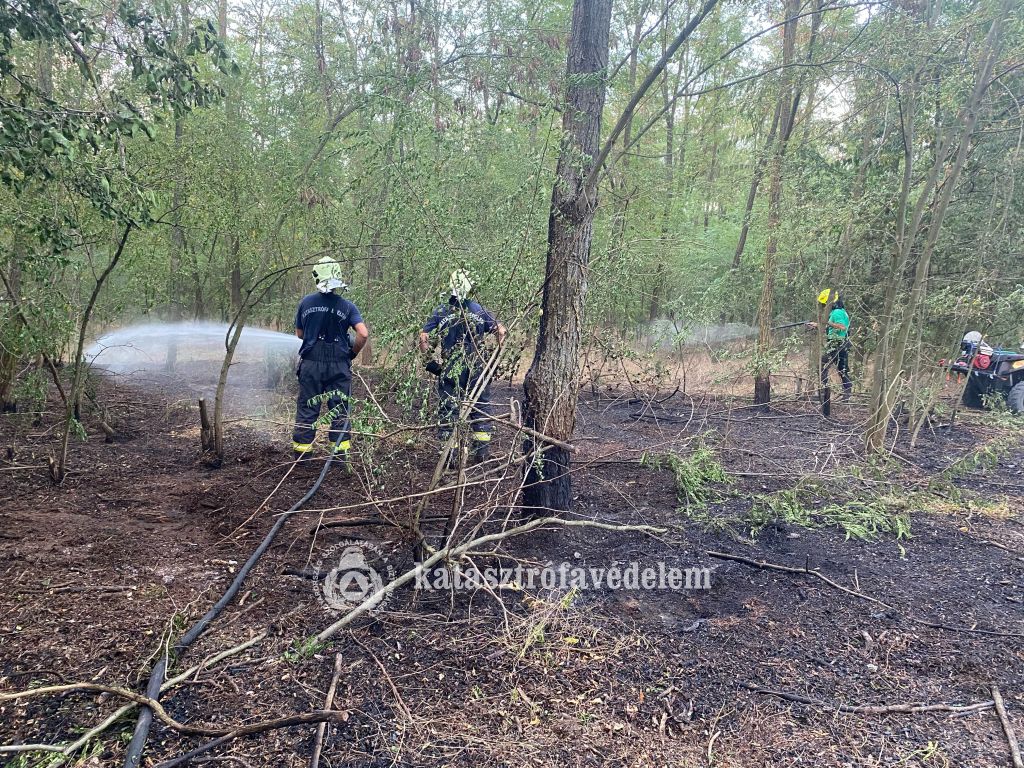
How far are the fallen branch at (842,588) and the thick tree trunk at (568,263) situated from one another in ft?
3.77

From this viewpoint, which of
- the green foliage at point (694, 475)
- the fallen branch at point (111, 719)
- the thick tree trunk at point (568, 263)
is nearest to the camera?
the fallen branch at point (111, 719)

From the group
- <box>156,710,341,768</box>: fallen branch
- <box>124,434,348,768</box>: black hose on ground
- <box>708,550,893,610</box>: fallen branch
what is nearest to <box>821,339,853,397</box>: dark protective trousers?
<box>708,550,893,610</box>: fallen branch

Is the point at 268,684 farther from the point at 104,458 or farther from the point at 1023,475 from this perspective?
the point at 1023,475

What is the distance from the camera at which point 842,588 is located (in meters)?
3.30

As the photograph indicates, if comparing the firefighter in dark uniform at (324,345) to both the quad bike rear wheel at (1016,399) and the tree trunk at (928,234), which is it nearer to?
the tree trunk at (928,234)

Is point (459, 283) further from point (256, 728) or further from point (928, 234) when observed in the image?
point (928, 234)

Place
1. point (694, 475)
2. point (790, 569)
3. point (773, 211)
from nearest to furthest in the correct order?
point (790, 569)
point (694, 475)
point (773, 211)

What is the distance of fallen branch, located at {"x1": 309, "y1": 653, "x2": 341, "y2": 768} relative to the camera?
6.61 feet

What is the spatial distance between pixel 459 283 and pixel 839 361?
6.96m

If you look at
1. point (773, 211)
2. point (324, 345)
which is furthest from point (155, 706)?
point (773, 211)

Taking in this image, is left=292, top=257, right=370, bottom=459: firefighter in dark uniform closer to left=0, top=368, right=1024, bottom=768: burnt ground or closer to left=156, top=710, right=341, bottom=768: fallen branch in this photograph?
left=0, top=368, right=1024, bottom=768: burnt ground

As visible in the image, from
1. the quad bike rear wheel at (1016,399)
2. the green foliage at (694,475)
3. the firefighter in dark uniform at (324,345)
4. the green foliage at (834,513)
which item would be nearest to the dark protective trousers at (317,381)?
the firefighter in dark uniform at (324,345)

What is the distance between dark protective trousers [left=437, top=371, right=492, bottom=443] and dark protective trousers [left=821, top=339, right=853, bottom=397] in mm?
4392

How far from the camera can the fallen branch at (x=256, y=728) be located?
2004 millimetres
